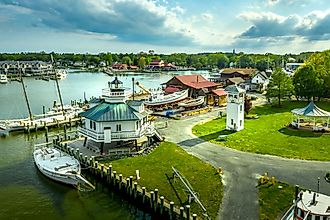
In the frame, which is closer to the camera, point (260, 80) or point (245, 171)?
point (245, 171)

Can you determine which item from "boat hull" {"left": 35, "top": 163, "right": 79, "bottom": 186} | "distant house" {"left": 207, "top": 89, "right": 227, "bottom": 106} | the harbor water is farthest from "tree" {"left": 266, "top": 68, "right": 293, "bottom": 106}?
"boat hull" {"left": 35, "top": 163, "right": 79, "bottom": 186}

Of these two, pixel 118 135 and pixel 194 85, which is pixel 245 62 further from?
pixel 118 135

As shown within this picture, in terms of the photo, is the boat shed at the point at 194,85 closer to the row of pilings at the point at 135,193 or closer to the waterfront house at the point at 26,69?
the row of pilings at the point at 135,193

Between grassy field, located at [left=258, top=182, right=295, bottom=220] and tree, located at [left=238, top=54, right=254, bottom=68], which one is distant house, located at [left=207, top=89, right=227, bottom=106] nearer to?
grassy field, located at [left=258, top=182, right=295, bottom=220]

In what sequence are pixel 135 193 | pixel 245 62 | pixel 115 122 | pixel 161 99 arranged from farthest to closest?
pixel 245 62 → pixel 161 99 → pixel 115 122 → pixel 135 193

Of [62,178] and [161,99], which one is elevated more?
[161,99]

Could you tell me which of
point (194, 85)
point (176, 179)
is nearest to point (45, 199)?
point (176, 179)

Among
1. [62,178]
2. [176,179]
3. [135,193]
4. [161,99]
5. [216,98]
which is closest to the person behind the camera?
[135,193]
